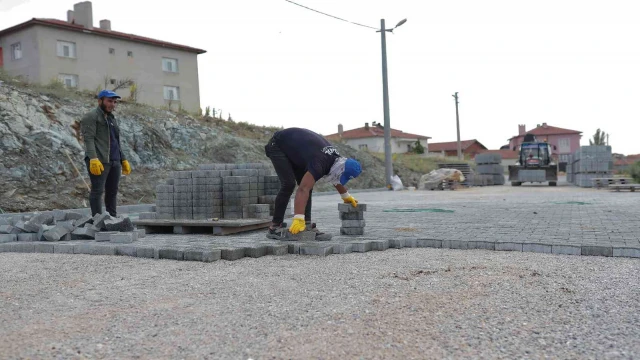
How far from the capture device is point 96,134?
7.15 m

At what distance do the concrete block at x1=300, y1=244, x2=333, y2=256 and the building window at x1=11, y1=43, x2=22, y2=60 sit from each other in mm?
31780

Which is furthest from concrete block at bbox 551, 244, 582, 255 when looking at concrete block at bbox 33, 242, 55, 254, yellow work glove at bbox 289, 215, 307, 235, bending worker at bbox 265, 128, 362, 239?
concrete block at bbox 33, 242, 55, 254

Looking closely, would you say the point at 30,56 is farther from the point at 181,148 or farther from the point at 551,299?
the point at 551,299

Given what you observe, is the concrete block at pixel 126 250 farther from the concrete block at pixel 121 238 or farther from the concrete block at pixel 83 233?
the concrete block at pixel 83 233

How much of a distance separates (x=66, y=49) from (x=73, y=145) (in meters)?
19.1

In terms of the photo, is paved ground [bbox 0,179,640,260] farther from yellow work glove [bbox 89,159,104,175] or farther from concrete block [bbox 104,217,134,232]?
yellow work glove [bbox 89,159,104,175]

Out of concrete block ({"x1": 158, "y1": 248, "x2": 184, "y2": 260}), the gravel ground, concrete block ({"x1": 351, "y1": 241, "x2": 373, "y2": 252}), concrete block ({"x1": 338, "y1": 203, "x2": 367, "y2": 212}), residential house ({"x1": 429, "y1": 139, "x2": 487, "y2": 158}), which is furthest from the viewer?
residential house ({"x1": 429, "y1": 139, "x2": 487, "y2": 158})

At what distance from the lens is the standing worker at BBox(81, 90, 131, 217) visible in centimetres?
695

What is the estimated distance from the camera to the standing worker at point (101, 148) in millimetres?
6949

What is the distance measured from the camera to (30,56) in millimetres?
30547

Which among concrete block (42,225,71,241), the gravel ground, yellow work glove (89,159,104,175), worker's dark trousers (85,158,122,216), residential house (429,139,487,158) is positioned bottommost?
the gravel ground

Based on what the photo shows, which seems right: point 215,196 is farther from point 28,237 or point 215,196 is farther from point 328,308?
point 328,308

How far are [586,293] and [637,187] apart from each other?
1780 centimetres

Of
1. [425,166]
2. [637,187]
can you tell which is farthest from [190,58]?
[637,187]
